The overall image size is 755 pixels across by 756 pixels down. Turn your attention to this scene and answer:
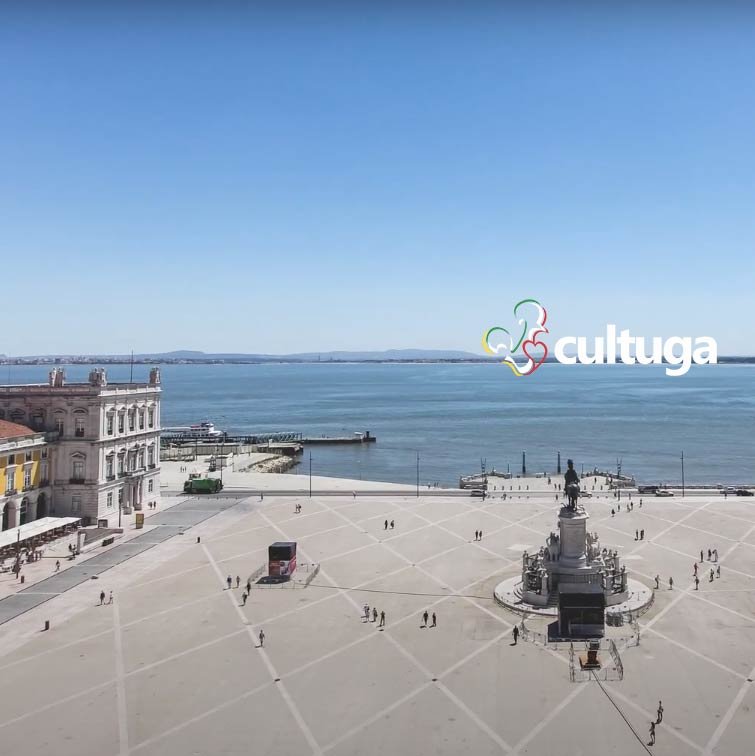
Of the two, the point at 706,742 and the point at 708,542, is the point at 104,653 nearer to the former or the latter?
the point at 706,742

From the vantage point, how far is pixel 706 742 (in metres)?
24.0

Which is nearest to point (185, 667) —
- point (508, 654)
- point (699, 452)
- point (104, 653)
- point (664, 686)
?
point (104, 653)

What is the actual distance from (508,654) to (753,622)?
1318 cm

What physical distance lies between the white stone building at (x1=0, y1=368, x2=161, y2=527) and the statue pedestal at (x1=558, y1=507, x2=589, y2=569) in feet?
124

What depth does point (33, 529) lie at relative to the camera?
163ft

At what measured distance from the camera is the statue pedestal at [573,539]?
1505 inches

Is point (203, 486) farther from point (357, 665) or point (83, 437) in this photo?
point (357, 665)

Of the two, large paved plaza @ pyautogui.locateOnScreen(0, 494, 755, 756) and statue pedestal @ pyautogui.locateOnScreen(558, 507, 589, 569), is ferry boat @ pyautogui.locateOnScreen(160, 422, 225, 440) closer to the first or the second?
large paved plaza @ pyautogui.locateOnScreen(0, 494, 755, 756)

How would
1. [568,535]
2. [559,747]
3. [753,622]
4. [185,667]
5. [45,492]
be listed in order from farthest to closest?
[45,492], [568,535], [753,622], [185,667], [559,747]

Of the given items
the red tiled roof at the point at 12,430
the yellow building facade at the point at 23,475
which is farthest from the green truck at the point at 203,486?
the red tiled roof at the point at 12,430

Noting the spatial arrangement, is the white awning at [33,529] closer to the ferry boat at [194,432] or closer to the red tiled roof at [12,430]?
the red tiled roof at [12,430]

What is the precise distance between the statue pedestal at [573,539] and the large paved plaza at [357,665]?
427cm

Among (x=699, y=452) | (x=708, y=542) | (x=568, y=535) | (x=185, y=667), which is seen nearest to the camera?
(x=185, y=667)

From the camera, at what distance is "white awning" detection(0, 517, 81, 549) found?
47031mm
